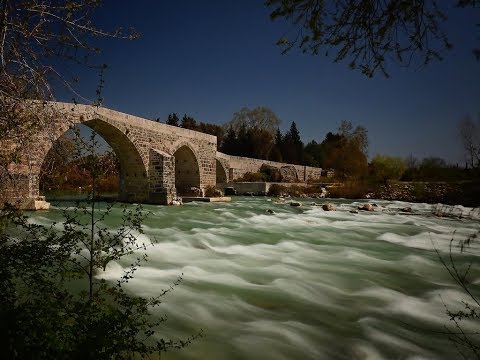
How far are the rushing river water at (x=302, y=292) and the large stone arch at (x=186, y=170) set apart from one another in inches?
444

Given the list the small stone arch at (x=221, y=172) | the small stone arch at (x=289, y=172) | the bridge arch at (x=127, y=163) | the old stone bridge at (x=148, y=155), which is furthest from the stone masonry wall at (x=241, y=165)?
the bridge arch at (x=127, y=163)

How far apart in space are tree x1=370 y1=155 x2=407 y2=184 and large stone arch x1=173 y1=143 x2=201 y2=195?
1499cm

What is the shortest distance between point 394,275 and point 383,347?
240cm

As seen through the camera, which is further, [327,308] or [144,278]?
[144,278]

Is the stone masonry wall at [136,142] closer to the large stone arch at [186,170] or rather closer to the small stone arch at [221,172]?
the large stone arch at [186,170]

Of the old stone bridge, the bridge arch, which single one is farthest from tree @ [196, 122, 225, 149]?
the bridge arch

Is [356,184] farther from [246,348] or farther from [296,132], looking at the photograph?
[296,132]

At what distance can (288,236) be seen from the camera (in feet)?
26.1

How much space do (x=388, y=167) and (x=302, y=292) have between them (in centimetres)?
2757

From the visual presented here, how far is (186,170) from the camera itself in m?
20.2

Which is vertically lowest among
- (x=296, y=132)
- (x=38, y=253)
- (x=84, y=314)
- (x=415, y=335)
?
(x=415, y=335)

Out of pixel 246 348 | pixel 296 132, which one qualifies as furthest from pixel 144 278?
pixel 296 132

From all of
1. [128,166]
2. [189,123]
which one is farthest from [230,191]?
[189,123]

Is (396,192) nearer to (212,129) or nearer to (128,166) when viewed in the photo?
(128,166)
